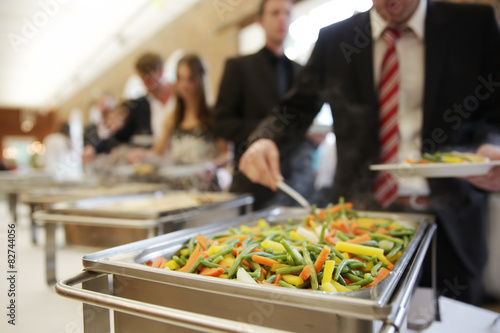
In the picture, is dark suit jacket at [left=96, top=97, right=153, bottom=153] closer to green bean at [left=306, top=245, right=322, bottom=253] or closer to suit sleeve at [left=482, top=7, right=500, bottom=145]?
suit sleeve at [left=482, top=7, right=500, bottom=145]

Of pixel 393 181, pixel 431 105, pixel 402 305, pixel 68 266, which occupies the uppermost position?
pixel 431 105

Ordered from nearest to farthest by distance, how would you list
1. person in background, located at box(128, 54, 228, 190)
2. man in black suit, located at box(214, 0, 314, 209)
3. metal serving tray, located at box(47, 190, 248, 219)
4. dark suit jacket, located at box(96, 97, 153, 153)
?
metal serving tray, located at box(47, 190, 248, 219)
man in black suit, located at box(214, 0, 314, 209)
person in background, located at box(128, 54, 228, 190)
dark suit jacket, located at box(96, 97, 153, 153)

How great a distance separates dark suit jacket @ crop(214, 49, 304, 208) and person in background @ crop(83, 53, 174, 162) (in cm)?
99

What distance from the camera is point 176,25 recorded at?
6824 mm

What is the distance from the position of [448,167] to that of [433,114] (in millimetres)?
461

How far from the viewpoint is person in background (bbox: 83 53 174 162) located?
3.35 meters

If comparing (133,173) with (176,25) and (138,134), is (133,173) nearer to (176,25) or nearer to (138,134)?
(138,134)

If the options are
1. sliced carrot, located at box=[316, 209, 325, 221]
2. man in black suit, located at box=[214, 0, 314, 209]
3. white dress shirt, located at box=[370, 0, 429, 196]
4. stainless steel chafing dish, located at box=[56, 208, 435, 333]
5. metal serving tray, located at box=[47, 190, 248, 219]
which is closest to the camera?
stainless steel chafing dish, located at box=[56, 208, 435, 333]

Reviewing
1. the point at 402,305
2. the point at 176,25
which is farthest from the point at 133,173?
the point at 176,25

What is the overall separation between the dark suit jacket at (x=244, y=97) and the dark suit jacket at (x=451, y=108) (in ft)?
2.59

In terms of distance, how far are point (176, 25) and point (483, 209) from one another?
6.41 metres

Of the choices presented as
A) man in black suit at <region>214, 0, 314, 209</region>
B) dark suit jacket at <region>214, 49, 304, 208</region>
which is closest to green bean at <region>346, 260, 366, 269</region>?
man in black suit at <region>214, 0, 314, 209</region>

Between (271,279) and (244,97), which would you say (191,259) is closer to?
(271,279)

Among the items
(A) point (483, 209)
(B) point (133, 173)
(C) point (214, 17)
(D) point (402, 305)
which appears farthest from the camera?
(C) point (214, 17)
